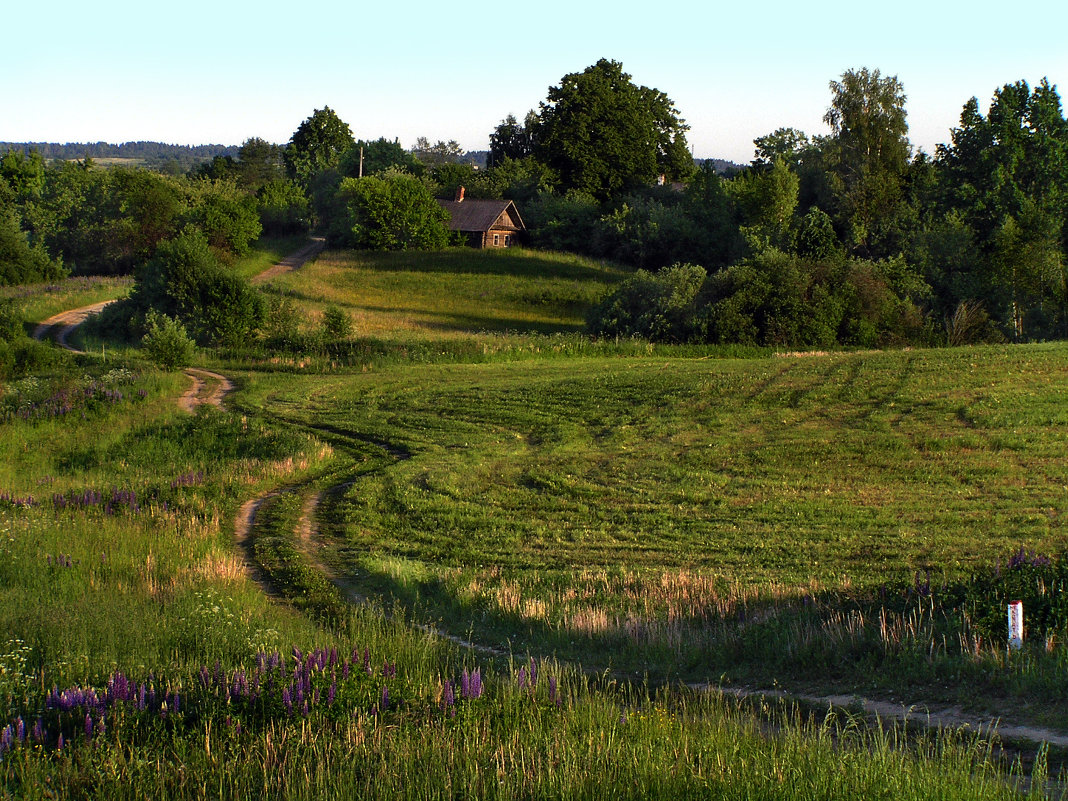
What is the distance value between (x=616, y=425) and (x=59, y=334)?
1323 inches

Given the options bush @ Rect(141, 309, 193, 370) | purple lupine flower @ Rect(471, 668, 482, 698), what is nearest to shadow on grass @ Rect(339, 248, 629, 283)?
bush @ Rect(141, 309, 193, 370)

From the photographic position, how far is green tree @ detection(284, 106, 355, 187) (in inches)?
4779

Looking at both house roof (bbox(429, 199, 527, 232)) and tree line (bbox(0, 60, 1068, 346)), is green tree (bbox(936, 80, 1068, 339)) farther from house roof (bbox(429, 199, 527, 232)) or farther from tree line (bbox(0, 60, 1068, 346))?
house roof (bbox(429, 199, 527, 232))

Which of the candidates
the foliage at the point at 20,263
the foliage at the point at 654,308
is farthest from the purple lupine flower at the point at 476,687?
the foliage at the point at 20,263

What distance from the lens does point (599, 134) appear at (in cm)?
9056

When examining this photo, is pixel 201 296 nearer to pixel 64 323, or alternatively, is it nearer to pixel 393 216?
pixel 64 323

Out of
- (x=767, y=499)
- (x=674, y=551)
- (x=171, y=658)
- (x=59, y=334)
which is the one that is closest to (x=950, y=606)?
(x=674, y=551)

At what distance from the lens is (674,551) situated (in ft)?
50.3

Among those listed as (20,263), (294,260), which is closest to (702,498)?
(20,263)

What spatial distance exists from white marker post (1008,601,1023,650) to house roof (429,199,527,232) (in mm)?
76249

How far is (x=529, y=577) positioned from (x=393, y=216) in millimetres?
68900

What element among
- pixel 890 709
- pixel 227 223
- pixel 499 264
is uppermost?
pixel 227 223

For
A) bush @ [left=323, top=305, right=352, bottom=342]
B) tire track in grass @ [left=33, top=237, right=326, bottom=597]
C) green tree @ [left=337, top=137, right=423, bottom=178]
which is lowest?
tire track in grass @ [left=33, top=237, right=326, bottom=597]

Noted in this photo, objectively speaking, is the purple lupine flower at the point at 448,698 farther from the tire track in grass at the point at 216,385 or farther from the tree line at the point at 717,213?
the tree line at the point at 717,213
